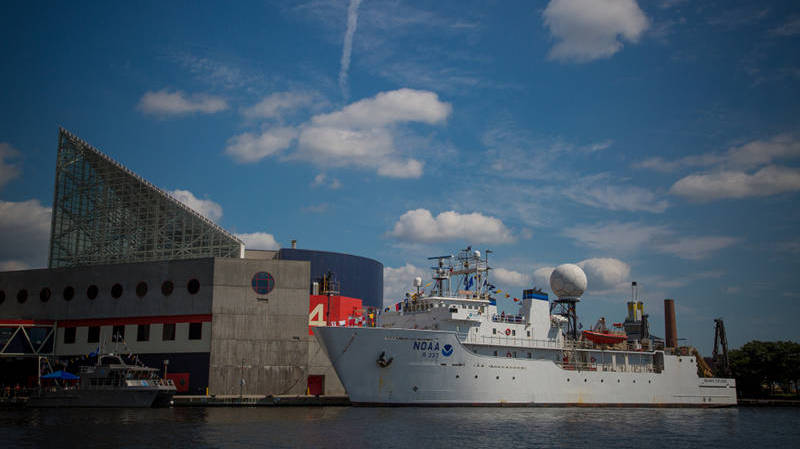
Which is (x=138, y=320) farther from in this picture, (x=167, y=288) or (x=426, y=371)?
(x=426, y=371)

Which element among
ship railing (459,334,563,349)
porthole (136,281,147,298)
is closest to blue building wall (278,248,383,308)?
porthole (136,281,147,298)

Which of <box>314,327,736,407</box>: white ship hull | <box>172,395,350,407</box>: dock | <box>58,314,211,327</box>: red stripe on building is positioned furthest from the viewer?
<box>58,314,211,327</box>: red stripe on building

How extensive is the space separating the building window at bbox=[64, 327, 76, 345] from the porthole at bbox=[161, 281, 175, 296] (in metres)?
9.14

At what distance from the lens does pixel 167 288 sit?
162 ft

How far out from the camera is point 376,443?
26156 millimetres

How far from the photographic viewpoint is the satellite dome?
50219 mm

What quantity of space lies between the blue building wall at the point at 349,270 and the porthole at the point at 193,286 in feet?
94.7

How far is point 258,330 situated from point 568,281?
24.9 m

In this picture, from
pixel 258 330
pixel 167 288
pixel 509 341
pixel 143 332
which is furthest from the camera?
pixel 167 288

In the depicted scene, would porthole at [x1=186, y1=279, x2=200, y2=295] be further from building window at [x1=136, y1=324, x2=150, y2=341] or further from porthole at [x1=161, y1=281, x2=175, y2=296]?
building window at [x1=136, y1=324, x2=150, y2=341]

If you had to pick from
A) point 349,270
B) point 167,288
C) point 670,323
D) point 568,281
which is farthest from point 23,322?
point 670,323

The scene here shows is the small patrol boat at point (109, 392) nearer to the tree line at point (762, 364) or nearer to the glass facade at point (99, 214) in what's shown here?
the glass facade at point (99, 214)

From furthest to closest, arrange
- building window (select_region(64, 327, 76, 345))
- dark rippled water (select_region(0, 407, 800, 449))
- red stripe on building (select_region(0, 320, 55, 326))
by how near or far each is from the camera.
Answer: building window (select_region(64, 327, 76, 345))
red stripe on building (select_region(0, 320, 55, 326))
dark rippled water (select_region(0, 407, 800, 449))

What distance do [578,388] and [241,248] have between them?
37089 millimetres
